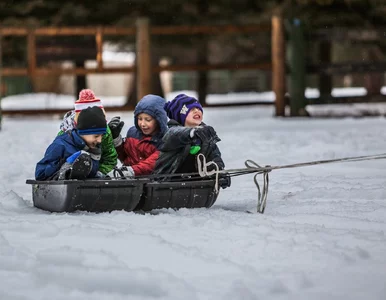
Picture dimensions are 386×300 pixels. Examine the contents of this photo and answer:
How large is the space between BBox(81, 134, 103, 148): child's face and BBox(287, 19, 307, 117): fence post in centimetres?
909

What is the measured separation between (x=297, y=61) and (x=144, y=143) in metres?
8.42

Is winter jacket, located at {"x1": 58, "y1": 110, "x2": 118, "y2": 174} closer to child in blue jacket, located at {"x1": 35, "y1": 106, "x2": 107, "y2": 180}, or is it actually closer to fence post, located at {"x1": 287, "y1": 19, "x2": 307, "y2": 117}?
child in blue jacket, located at {"x1": 35, "y1": 106, "x2": 107, "y2": 180}

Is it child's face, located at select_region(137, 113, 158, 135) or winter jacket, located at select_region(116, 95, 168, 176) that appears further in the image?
child's face, located at select_region(137, 113, 158, 135)

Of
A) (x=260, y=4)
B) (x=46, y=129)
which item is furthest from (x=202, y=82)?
(x=46, y=129)

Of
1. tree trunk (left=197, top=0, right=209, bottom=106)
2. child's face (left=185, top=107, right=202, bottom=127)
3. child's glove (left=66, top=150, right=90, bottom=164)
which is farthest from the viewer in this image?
tree trunk (left=197, top=0, right=209, bottom=106)

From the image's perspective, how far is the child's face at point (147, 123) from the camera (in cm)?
689

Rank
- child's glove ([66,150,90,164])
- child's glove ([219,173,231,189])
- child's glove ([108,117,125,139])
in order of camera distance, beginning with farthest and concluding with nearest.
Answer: child's glove ([108,117,125,139])
child's glove ([219,173,231,189])
child's glove ([66,150,90,164])

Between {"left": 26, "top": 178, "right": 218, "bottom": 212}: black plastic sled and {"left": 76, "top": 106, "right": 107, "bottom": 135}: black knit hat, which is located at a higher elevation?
{"left": 76, "top": 106, "right": 107, "bottom": 135}: black knit hat

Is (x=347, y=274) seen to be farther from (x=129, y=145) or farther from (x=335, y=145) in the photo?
(x=335, y=145)

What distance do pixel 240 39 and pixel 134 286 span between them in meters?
17.0

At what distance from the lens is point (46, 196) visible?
6.04m

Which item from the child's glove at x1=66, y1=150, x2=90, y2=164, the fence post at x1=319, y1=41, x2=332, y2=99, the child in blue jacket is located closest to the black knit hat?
the child in blue jacket

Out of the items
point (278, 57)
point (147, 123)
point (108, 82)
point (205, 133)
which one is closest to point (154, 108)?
point (147, 123)

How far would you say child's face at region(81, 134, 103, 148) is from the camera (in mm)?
6297
